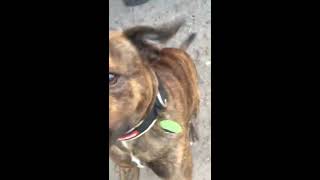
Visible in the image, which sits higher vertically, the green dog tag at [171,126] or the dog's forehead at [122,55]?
the dog's forehead at [122,55]

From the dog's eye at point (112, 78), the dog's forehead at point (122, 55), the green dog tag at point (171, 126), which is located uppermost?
the dog's forehead at point (122, 55)

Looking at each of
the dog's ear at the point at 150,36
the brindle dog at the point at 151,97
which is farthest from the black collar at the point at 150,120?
the dog's ear at the point at 150,36

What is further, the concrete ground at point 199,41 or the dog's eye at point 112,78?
the dog's eye at point 112,78

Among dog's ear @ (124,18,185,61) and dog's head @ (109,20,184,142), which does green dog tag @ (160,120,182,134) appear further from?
dog's ear @ (124,18,185,61)

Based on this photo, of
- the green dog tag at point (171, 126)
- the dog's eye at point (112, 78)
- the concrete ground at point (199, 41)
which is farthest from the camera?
the dog's eye at point (112, 78)

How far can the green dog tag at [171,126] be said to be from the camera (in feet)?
5.94

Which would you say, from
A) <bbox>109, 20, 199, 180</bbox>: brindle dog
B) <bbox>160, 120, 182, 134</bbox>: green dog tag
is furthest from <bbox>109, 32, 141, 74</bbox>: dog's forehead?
<bbox>160, 120, 182, 134</bbox>: green dog tag

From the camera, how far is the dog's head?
186 cm

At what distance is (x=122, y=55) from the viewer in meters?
1.91

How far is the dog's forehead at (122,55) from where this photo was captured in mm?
1888

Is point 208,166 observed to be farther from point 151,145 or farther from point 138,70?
point 138,70

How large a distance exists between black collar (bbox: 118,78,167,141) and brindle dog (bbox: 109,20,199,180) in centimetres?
1

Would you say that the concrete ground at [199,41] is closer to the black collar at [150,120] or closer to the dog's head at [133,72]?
the dog's head at [133,72]

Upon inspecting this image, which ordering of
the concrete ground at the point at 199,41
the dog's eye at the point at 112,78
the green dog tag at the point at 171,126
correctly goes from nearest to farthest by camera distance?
the concrete ground at the point at 199,41
the green dog tag at the point at 171,126
the dog's eye at the point at 112,78
